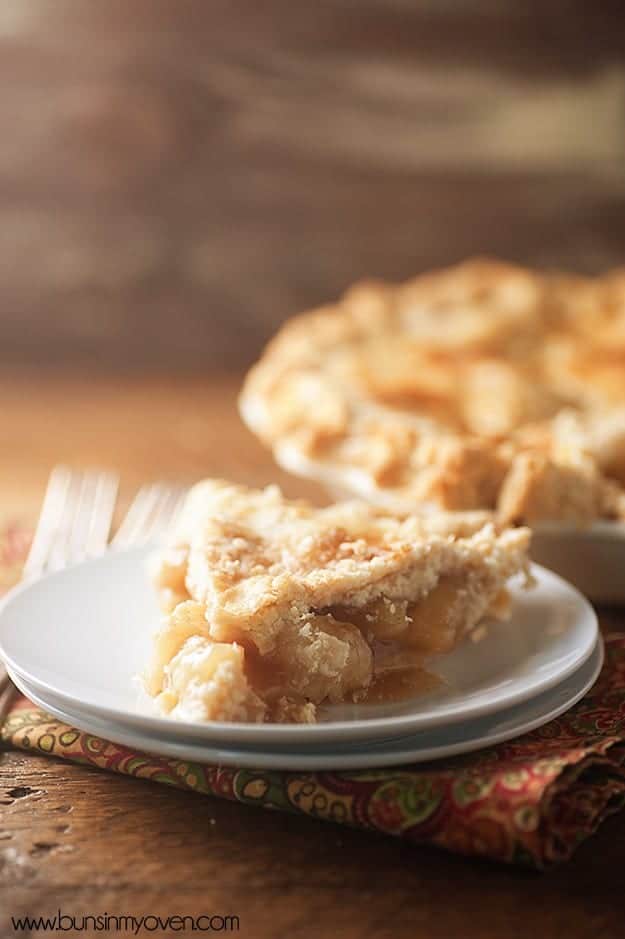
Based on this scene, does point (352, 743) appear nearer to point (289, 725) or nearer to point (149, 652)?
point (289, 725)

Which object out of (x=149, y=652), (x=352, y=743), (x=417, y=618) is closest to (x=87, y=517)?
(x=149, y=652)

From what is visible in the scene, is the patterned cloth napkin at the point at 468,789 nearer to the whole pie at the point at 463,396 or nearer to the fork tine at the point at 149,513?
the whole pie at the point at 463,396

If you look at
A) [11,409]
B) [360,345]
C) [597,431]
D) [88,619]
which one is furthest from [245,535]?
[11,409]

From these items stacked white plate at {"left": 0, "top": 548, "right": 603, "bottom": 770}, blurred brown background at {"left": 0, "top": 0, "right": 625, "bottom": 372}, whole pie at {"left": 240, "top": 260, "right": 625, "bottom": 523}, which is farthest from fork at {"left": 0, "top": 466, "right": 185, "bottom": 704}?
blurred brown background at {"left": 0, "top": 0, "right": 625, "bottom": 372}

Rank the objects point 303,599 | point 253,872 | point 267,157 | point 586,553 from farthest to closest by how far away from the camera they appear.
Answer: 1. point 267,157
2. point 586,553
3. point 303,599
4. point 253,872

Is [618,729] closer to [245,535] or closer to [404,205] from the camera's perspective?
[245,535]

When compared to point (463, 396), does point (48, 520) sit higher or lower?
lower

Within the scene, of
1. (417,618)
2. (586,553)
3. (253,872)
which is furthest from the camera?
(586,553)

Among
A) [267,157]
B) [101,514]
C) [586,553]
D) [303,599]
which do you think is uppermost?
[267,157]

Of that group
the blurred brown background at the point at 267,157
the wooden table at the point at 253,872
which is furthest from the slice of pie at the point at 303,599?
the blurred brown background at the point at 267,157
